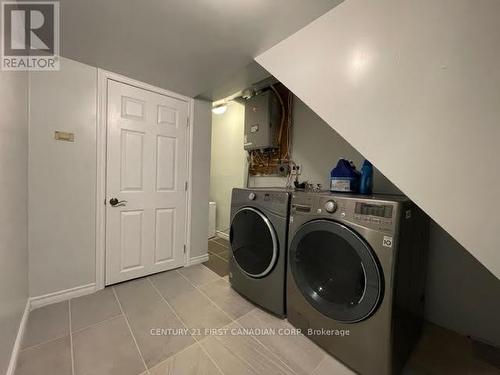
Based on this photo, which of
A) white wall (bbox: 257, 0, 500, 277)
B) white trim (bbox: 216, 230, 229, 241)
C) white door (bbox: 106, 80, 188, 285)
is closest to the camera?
white wall (bbox: 257, 0, 500, 277)

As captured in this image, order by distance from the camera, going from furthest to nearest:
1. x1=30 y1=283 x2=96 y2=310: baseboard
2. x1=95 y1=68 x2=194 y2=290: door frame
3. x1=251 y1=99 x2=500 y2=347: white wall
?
x1=95 y1=68 x2=194 y2=290: door frame, x1=30 y1=283 x2=96 y2=310: baseboard, x1=251 y1=99 x2=500 y2=347: white wall

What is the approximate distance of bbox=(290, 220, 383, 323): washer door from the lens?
988 mm

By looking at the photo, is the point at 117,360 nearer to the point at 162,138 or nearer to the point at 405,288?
the point at 405,288

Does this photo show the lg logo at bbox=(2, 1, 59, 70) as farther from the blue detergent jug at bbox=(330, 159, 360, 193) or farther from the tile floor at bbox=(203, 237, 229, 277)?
the tile floor at bbox=(203, 237, 229, 277)

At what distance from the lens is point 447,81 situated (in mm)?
778

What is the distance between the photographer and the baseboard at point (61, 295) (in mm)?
1532

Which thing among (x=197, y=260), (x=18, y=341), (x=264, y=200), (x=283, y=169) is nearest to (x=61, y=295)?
(x=18, y=341)

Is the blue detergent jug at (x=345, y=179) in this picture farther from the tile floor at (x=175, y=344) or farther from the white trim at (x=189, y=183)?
the white trim at (x=189, y=183)

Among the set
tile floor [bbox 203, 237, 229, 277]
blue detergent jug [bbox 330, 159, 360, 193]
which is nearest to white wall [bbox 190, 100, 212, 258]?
tile floor [bbox 203, 237, 229, 277]

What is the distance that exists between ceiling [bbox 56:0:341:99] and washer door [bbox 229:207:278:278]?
121cm

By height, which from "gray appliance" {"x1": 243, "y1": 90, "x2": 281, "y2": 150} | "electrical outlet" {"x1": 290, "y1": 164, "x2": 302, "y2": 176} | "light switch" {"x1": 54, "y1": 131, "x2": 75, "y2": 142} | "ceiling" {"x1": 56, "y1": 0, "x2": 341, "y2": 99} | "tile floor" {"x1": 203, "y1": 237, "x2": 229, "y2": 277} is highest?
"ceiling" {"x1": 56, "y1": 0, "x2": 341, "y2": 99}

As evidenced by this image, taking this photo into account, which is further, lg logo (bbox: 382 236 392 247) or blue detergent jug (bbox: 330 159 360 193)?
blue detergent jug (bbox: 330 159 360 193)

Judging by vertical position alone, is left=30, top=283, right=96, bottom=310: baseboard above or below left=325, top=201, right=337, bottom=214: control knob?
below

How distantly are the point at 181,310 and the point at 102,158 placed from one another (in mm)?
1452
